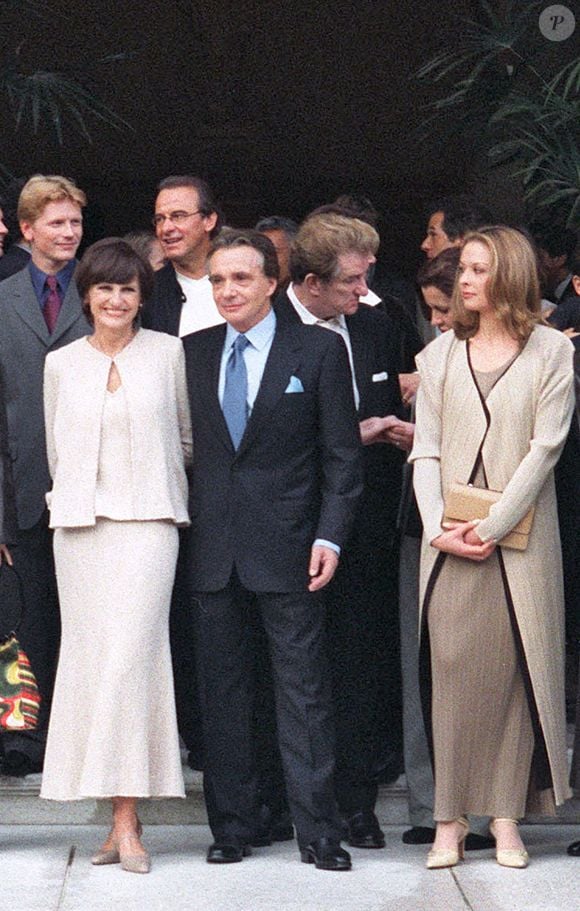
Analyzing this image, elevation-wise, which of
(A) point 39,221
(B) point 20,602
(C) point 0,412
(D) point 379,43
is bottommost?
(B) point 20,602

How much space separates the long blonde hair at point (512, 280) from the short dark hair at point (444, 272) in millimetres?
309

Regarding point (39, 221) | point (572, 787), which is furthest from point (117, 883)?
point (39, 221)

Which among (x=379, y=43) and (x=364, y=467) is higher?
(x=379, y=43)

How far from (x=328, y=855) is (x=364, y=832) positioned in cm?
38

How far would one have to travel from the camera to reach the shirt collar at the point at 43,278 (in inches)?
288

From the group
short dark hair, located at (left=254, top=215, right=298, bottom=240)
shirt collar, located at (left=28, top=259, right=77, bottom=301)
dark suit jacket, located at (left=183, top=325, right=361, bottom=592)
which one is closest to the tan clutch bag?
dark suit jacket, located at (left=183, top=325, right=361, bottom=592)

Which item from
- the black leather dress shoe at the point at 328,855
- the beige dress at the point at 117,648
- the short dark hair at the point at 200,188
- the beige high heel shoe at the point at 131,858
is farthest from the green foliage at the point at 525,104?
the beige high heel shoe at the point at 131,858

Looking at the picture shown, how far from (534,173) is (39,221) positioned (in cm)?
265

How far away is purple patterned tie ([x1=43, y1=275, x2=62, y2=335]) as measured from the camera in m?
7.26

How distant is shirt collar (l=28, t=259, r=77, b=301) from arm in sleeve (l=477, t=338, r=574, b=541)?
5.90ft

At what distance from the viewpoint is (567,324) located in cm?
769

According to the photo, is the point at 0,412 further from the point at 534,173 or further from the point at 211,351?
the point at 534,173

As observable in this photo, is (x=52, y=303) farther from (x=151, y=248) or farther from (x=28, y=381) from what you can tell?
(x=151, y=248)

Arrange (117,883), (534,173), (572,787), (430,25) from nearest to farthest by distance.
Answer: (117,883) → (572,787) → (534,173) → (430,25)
